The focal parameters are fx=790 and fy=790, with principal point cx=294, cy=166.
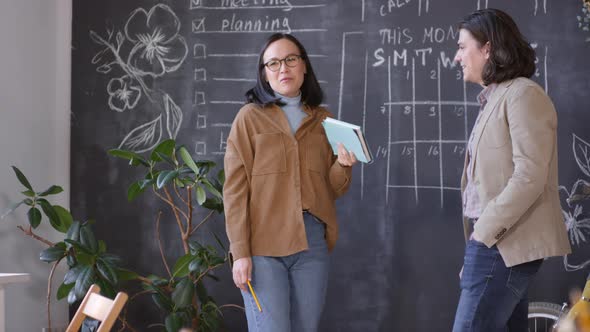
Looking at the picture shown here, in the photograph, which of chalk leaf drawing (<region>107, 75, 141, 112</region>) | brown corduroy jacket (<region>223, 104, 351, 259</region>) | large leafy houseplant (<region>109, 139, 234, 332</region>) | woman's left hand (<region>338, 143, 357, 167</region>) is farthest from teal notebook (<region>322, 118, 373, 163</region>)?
chalk leaf drawing (<region>107, 75, 141, 112</region>)

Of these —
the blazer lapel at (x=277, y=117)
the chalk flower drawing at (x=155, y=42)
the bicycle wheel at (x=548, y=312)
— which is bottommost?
the bicycle wheel at (x=548, y=312)

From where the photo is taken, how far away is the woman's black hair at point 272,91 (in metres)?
2.77

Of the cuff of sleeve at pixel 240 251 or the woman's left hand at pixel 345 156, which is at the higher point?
the woman's left hand at pixel 345 156

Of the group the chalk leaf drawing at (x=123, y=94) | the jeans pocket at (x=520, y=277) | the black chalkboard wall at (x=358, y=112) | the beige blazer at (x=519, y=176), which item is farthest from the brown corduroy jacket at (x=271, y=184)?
the chalk leaf drawing at (x=123, y=94)

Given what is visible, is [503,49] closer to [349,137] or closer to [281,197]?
[349,137]

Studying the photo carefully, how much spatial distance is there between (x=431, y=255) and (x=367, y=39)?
1.09 m

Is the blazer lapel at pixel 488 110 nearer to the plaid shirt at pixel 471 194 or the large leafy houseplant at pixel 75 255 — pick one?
the plaid shirt at pixel 471 194

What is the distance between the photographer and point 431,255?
3.79m

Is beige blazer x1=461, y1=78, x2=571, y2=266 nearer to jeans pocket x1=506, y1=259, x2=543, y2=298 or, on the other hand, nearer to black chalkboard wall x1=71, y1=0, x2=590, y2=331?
jeans pocket x1=506, y1=259, x2=543, y2=298

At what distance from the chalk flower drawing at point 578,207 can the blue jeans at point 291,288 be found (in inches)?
58.5

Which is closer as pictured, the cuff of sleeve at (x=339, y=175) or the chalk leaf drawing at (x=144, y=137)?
the cuff of sleeve at (x=339, y=175)

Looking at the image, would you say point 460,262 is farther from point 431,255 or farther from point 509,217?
point 509,217

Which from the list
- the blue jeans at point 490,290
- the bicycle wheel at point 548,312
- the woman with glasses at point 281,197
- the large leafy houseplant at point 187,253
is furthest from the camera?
the large leafy houseplant at point 187,253

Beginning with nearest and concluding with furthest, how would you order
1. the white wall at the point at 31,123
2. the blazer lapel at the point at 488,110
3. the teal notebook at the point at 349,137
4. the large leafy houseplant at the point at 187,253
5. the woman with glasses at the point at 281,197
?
the blazer lapel at the point at 488,110 → the teal notebook at the point at 349,137 → the woman with glasses at the point at 281,197 → the large leafy houseplant at the point at 187,253 → the white wall at the point at 31,123
